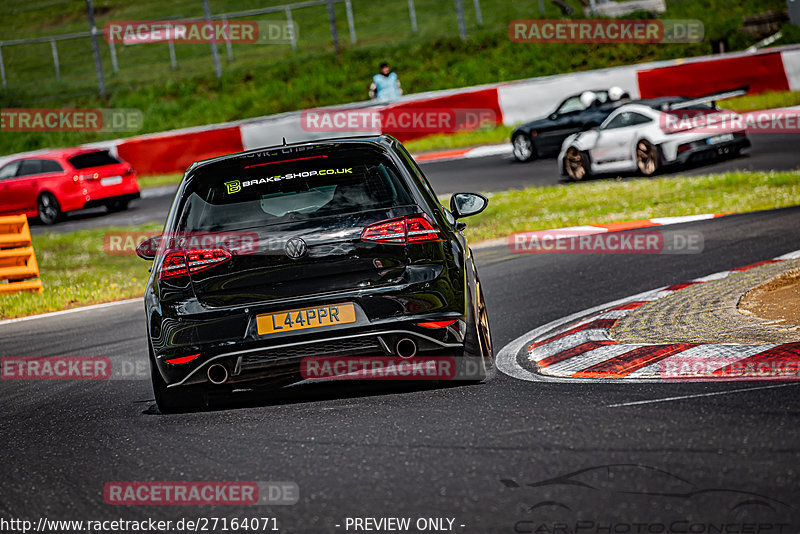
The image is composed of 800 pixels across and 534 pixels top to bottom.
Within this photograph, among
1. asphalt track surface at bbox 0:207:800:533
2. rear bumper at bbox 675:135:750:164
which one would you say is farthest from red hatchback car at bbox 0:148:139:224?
asphalt track surface at bbox 0:207:800:533

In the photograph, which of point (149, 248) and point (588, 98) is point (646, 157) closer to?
point (588, 98)

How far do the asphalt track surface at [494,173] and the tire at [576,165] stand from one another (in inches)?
8.2

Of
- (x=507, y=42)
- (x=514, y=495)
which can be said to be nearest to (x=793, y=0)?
(x=507, y=42)

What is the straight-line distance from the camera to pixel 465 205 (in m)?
7.18

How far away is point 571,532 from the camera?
3816mm

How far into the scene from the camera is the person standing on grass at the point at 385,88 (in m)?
25.6

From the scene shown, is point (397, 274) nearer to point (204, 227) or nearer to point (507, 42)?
point (204, 227)

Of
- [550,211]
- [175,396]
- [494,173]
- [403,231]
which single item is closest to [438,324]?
[403,231]

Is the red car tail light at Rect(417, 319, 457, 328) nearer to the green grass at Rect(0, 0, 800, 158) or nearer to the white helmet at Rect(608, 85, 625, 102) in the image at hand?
the white helmet at Rect(608, 85, 625, 102)

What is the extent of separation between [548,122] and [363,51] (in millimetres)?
14376

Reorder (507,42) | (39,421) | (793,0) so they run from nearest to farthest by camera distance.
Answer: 1. (39,421)
2. (793,0)
3. (507,42)

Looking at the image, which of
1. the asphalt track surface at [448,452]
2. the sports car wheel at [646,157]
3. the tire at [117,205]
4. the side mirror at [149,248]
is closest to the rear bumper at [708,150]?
the sports car wheel at [646,157]

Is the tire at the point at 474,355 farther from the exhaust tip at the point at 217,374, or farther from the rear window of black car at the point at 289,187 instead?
the exhaust tip at the point at 217,374

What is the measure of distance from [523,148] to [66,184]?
9.08 metres
